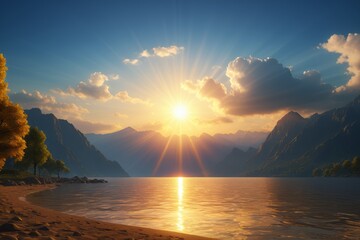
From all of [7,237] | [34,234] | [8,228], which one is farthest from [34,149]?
[7,237]

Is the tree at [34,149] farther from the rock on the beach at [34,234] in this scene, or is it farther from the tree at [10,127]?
the rock on the beach at [34,234]

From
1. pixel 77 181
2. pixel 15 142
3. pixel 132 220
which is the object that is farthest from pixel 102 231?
pixel 77 181

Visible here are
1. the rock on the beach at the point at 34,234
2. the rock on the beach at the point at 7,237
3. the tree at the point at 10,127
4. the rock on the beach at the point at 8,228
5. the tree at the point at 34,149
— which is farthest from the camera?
the tree at the point at 34,149

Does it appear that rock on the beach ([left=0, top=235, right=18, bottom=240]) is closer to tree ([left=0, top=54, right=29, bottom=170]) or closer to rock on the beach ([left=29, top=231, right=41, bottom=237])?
rock on the beach ([left=29, top=231, right=41, bottom=237])

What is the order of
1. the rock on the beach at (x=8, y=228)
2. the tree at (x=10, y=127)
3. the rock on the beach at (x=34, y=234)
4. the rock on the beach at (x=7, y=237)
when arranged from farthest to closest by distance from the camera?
the tree at (x=10, y=127), the rock on the beach at (x=8, y=228), the rock on the beach at (x=34, y=234), the rock on the beach at (x=7, y=237)

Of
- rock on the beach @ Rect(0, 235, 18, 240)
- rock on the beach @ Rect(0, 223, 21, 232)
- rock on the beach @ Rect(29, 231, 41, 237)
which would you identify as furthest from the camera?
rock on the beach @ Rect(0, 223, 21, 232)

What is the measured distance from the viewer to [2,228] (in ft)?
52.7

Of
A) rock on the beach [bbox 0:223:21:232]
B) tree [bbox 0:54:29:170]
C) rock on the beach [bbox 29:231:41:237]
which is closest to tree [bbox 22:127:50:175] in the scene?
tree [bbox 0:54:29:170]

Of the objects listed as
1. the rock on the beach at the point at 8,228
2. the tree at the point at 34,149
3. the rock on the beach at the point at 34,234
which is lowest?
the rock on the beach at the point at 34,234

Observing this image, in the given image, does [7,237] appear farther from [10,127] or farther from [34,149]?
[34,149]

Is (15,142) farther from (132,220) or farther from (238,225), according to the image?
(238,225)

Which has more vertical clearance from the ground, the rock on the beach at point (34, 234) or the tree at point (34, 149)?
the tree at point (34, 149)

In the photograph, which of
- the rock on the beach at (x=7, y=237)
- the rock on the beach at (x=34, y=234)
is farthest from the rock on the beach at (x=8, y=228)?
the rock on the beach at (x=7, y=237)

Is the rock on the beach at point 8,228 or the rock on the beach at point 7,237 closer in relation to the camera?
the rock on the beach at point 7,237
